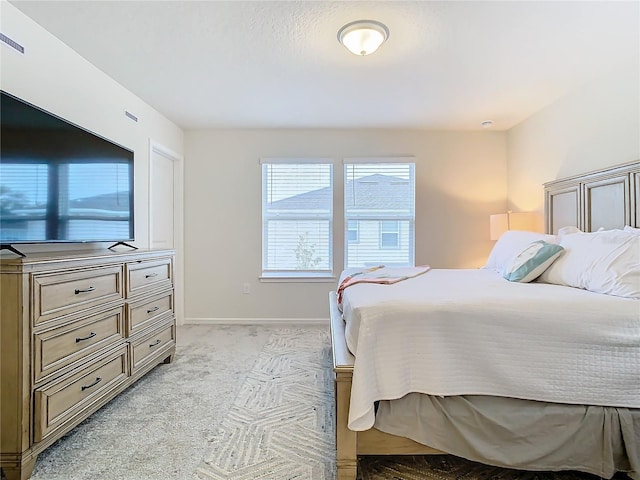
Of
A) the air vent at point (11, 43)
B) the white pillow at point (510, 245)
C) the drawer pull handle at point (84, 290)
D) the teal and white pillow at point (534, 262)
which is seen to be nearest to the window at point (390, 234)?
the white pillow at point (510, 245)

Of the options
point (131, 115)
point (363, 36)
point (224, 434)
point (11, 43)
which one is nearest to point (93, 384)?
point (224, 434)

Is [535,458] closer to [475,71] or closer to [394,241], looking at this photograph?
[475,71]

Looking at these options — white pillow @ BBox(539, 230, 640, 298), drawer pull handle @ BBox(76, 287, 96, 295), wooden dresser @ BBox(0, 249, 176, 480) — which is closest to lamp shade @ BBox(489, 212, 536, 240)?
white pillow @ BBox(539, 230, 640, 298)

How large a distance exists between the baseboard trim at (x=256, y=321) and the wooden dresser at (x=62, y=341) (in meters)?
1.77

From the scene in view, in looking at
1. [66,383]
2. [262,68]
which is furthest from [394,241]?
[66,383]

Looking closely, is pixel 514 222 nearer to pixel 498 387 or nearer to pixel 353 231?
pixel 353 231

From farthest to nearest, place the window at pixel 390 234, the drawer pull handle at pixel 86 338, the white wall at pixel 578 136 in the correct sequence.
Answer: the window at pixel 390 234
the white wall at pixel 578 136
the drawer pull handle at pixel 86 338

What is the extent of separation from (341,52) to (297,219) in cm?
225

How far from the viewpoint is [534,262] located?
237cm

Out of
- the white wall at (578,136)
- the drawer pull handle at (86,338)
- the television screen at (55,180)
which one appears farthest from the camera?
the white wall at (578,136)

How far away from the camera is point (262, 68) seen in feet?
9.02

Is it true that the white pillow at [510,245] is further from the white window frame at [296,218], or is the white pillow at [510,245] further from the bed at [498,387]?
the white window frame at [296,218]

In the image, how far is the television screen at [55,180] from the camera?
1.75 metres

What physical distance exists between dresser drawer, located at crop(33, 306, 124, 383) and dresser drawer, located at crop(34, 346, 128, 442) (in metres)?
0.07
